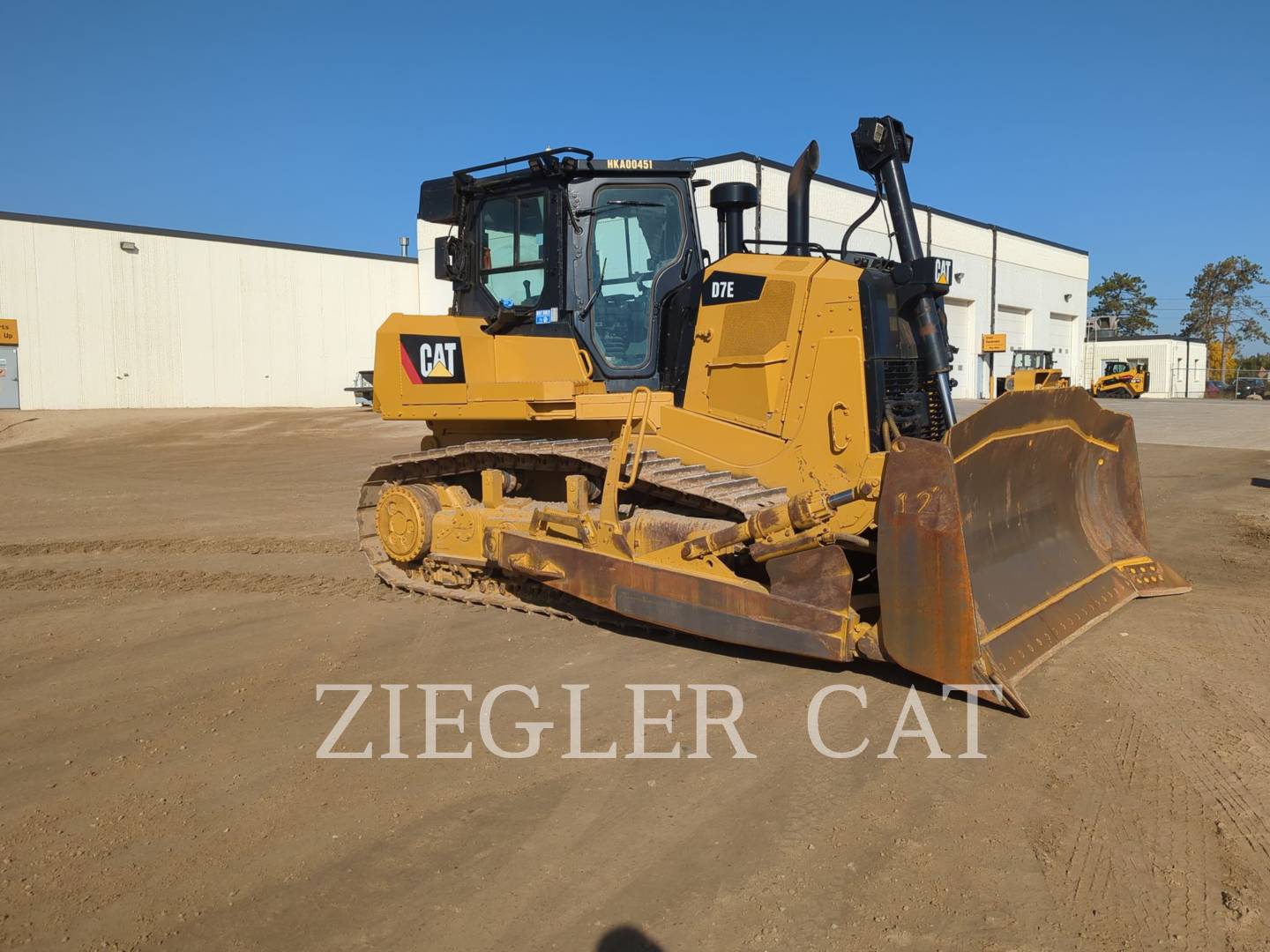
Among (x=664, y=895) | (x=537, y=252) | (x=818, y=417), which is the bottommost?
(x=664, y=895)

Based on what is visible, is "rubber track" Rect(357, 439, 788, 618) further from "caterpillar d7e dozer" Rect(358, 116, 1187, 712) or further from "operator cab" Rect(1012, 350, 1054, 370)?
"operator cab" Rect(1012, 350, 1054, 370)

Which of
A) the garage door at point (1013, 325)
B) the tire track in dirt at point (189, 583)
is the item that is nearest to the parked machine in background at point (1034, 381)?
the tire track in dirt at point (189, 583)

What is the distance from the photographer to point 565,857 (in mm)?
3254

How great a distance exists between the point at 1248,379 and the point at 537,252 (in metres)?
61.0

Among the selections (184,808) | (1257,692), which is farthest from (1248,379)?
(184,808)

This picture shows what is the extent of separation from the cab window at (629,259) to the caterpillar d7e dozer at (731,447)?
13mm

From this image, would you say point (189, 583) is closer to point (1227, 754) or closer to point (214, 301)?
point (1227, 754)

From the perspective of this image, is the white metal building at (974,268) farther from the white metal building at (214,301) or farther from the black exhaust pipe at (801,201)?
the black exhaust pipe at (801,201)

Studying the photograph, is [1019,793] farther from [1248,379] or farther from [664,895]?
[1248,379]

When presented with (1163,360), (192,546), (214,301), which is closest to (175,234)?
(214,301)

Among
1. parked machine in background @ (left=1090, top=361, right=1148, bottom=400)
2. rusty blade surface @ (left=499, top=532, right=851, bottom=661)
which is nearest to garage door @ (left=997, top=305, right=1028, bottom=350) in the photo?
parked machine in background @ (left=1090, top=361, right=1148, bottom=400)

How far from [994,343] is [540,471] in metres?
37.1

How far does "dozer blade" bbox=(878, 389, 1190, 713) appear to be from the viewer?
4.29 meters

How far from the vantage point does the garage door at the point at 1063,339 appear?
153 ft
